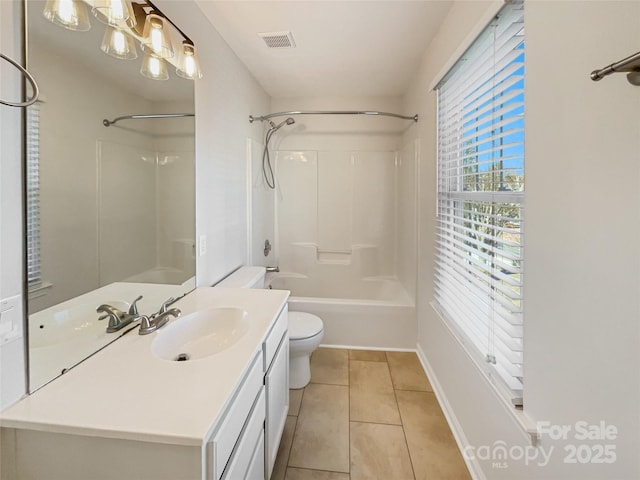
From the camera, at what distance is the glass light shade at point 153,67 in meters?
1.36

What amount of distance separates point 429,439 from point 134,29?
8.02 feet

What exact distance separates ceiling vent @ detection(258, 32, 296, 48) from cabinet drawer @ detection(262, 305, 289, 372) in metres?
1.84

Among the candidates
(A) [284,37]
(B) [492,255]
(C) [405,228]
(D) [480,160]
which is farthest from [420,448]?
(A) [284,37]

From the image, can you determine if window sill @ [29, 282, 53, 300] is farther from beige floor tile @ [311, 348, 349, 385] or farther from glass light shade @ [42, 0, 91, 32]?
beige floor tile @ [311, 348, 349, 385]

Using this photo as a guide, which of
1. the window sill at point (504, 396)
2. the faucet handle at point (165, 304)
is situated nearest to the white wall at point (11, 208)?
the faucet handle at point (165, 304)

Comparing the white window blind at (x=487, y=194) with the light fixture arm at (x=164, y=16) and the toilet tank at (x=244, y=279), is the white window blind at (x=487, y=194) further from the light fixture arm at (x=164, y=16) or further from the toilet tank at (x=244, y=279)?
the light fixture arm at (x=164, y=16)

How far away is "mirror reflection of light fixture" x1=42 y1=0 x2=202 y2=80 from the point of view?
0.96 metres

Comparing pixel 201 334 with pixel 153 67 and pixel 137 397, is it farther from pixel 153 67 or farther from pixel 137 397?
pixel 153 67

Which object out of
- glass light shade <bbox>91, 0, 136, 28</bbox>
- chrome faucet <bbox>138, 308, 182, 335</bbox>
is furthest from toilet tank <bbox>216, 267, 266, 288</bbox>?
glass light shade <bbox>91, 0, 136, 28</bbox>

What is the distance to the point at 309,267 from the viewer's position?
3.61 m

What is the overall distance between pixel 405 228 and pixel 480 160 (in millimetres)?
1660

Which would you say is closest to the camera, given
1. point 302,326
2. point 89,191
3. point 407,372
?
point 89,191

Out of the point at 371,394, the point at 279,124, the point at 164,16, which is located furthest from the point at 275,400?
the point at 279,124

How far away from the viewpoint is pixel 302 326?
90.3 inches
